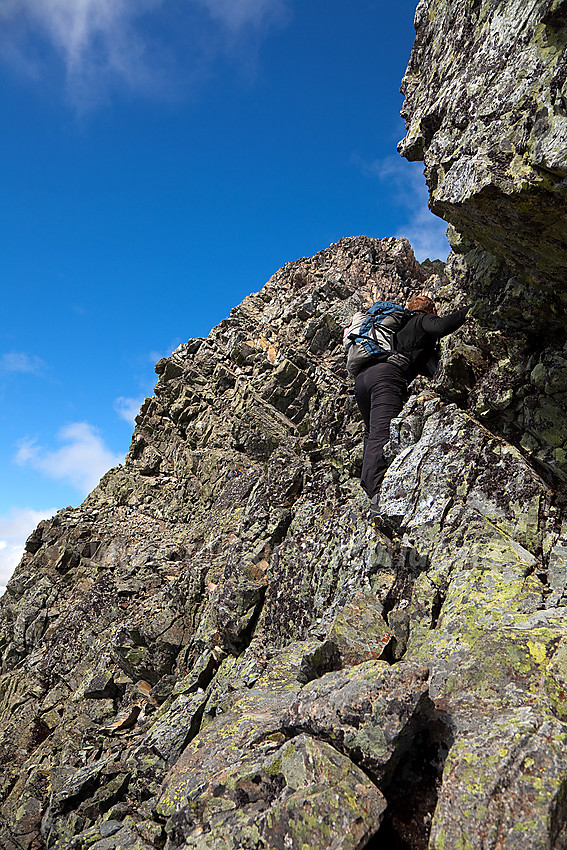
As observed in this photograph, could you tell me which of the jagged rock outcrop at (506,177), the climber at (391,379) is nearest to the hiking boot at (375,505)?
the climber at (391,379)

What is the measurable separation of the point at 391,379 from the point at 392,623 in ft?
23.0

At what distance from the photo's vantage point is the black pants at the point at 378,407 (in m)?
13.3

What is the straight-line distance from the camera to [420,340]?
546 inches

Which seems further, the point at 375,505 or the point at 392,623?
the point at 375,505

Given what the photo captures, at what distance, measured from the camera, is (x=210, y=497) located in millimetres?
25859

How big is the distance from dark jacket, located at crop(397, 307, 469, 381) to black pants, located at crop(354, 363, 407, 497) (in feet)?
1.84

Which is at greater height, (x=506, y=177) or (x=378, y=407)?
(x=378, y=407)

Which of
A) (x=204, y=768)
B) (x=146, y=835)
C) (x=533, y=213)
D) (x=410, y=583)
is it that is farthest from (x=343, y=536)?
(x=533, y=213)

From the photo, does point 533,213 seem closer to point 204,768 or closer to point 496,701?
point 496,701

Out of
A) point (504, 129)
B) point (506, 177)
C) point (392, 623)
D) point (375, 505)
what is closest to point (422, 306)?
point (375, 505)

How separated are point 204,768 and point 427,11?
16.7m

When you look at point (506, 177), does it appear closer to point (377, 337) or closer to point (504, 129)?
point (504, 129)

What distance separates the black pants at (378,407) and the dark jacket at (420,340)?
1.84ft

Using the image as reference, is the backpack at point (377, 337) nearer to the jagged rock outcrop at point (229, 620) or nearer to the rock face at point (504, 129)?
the jagged rock outcrop at point (229, 620)
